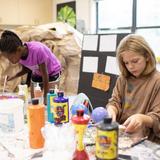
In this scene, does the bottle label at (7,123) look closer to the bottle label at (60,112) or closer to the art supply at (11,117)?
the art supply at (11,117)

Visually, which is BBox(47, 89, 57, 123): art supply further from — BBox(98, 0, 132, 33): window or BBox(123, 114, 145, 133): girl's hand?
BBox(98, 0, 132, 33): window

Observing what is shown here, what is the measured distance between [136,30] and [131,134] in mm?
3250

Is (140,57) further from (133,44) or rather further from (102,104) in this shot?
(102,104)

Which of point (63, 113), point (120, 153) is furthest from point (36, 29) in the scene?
point (120, 153)

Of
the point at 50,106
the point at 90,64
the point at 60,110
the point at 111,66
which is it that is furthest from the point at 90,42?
the point at 60,110

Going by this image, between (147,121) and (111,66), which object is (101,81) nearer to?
(111,66)

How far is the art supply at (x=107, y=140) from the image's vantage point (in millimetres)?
886

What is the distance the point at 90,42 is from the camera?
2.36m

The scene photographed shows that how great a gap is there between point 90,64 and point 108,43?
27 centimetres

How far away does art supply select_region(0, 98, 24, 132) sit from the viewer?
1289 mm

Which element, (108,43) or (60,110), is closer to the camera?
(60,110)

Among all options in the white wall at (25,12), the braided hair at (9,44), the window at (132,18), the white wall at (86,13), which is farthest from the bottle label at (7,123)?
the white wall at (25,12)

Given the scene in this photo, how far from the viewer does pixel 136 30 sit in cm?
429

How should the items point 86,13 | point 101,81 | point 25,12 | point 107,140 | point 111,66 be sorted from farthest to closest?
point 25,12
point 86,13
point 101,81
point 111,66
point 107,140
